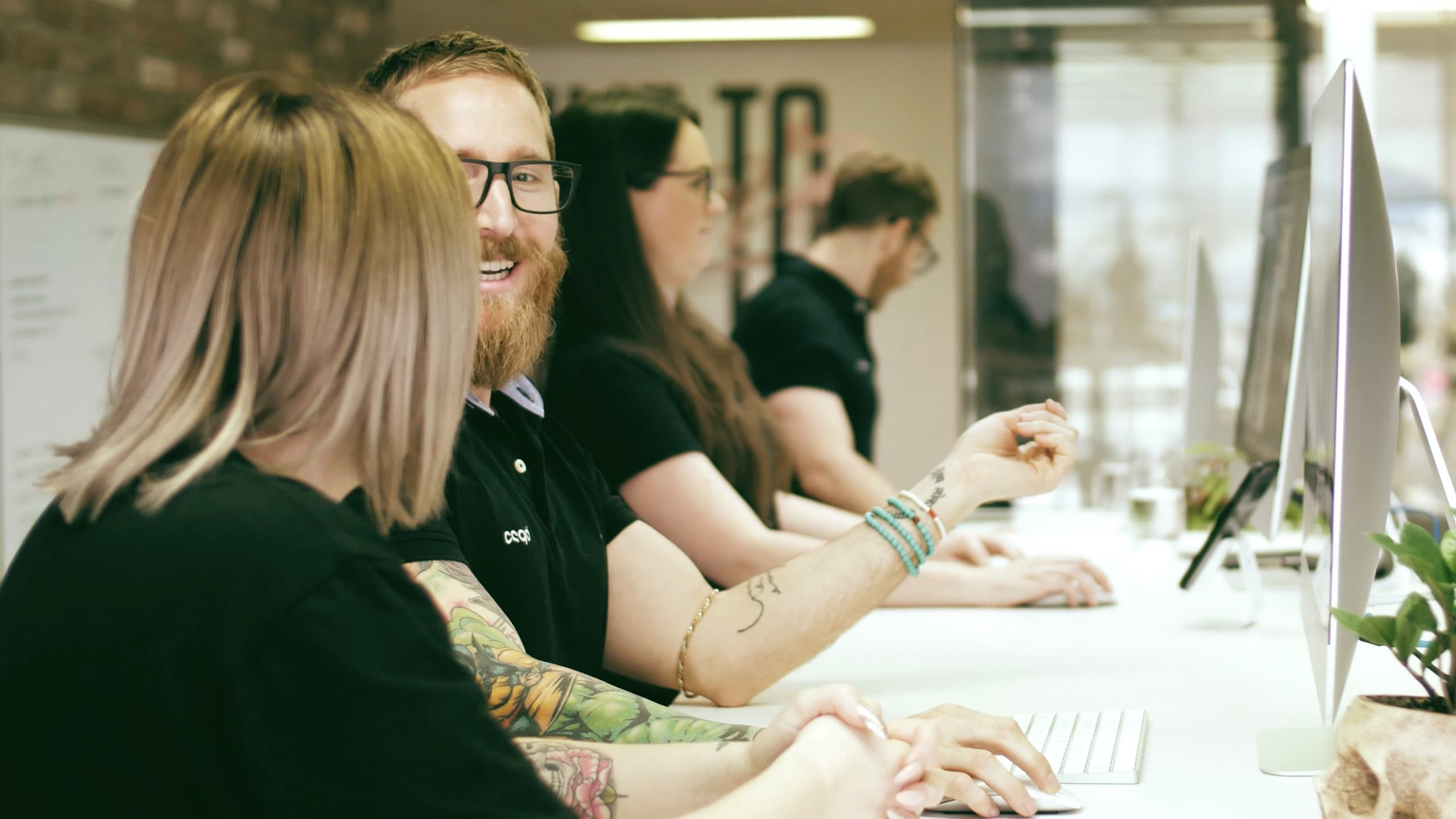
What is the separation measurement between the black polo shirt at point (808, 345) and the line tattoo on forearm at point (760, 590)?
1.54 m

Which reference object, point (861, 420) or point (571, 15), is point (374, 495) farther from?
point (571, 15)

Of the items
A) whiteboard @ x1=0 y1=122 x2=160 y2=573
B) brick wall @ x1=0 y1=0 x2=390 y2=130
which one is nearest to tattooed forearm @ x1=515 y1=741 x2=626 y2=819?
whiteboard @ x1=0 y1=122 x2=160 y2=573

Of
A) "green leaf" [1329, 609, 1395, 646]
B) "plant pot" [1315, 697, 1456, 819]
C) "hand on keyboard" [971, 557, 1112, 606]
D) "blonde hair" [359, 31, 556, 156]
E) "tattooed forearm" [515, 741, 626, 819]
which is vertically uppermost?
"blonde hair" [359, 31, 556, 156]

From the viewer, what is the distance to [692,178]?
2.12 meters

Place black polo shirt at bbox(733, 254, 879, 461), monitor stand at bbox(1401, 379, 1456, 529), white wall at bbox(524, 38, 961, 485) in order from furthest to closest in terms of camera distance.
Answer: white wall at bbox(524, 38, 961, 485), black polo shirt at bbox(733, 254, 879, 461), monitor stand at bbox(1401, 379, 1456, 529)

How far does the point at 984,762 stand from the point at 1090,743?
0.17 metres

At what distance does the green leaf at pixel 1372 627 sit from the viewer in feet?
2.97

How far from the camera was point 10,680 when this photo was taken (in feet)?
2.19

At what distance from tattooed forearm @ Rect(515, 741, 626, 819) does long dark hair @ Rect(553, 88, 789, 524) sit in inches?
37.0

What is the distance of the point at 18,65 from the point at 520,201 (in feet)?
7.52

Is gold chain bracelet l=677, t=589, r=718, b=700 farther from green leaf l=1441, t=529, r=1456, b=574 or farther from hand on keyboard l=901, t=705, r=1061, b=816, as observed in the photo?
green leaf l=1441, t=529, r=1456, b=574

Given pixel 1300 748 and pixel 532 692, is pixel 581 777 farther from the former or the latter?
pixel 1300 748

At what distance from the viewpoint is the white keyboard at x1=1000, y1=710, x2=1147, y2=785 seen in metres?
1.11

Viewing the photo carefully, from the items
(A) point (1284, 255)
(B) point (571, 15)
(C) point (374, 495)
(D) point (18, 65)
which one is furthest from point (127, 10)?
(C) point (374, 495)
